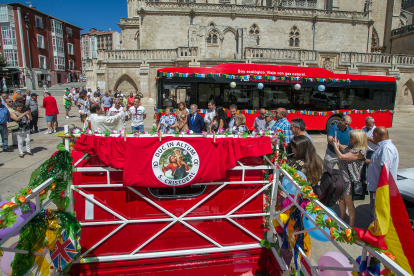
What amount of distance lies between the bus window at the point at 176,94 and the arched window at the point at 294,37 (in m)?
23.2

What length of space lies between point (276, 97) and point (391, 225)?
1198 centimetres

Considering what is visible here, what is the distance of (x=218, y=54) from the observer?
2758 cm

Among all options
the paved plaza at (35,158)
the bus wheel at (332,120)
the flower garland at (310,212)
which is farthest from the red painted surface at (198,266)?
the bus wheel at (332,120)

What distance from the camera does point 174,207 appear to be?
3.39 m

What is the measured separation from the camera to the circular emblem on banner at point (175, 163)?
10.6 feet

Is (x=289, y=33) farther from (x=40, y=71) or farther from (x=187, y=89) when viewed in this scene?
(x=40, y=71)

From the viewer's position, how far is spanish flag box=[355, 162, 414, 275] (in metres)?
1.68

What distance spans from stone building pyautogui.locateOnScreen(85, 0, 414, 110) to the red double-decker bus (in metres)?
9.62

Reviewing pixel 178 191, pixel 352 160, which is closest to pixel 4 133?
pixel 178 191

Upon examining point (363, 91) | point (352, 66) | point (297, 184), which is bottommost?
point (297, 184)

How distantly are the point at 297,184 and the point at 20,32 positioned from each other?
49.1 meters

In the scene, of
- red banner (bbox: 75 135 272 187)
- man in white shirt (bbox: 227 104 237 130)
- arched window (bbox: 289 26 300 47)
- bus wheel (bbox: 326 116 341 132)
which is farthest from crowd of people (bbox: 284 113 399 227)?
arched window (bbox: 289 26 300 47)

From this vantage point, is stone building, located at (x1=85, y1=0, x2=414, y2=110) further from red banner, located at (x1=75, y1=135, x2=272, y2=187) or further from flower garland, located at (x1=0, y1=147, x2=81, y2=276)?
flower garland, located at (x1=0, y1=147, x2=81, y2=276)

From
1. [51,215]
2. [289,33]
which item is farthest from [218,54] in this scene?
[51,215]
